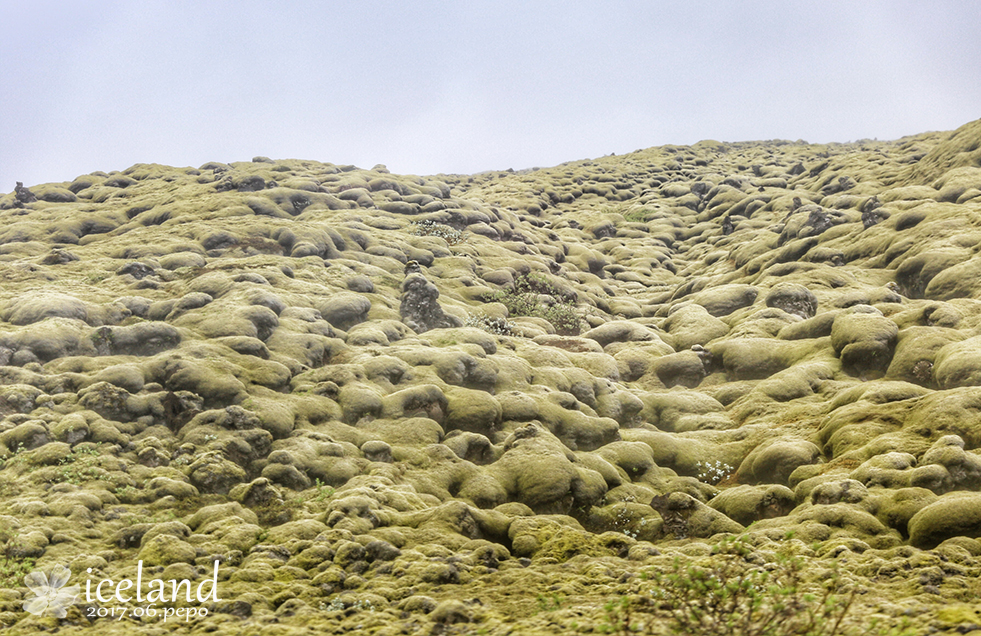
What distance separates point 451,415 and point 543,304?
1973 centimetres

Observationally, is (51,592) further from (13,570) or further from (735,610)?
(735,610)

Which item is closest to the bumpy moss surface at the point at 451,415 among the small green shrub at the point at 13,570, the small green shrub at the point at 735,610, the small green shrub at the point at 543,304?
the small green shrub at the point at 13,570

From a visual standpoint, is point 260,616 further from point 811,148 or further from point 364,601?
point 811,148

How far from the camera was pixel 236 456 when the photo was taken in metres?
19.9

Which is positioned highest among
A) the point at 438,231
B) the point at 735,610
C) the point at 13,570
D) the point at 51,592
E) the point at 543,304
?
the point at 438,231

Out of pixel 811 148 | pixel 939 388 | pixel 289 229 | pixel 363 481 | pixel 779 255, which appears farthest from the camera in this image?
pixel 811 148

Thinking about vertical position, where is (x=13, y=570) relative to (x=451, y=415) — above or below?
below

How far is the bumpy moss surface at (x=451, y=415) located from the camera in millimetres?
13703

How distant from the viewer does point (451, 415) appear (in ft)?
79.3

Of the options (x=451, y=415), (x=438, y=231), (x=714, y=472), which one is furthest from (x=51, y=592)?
(x=438, y=231)

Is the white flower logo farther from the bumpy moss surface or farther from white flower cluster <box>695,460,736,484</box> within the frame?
white flower cluster <box>695,460,736,484</box>

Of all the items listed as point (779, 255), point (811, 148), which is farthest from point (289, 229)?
point (811, 148)

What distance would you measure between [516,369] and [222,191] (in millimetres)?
36787

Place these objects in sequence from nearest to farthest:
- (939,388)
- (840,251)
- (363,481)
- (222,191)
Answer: (363,481)
(939,388)
(840,251)
(222,191)
